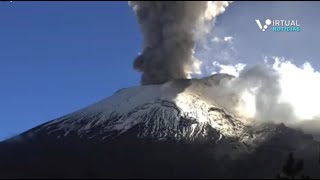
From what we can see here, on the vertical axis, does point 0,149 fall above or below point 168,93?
below

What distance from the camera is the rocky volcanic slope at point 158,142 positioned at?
131m

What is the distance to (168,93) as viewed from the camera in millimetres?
169625

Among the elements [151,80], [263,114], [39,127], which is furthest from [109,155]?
[263,114]

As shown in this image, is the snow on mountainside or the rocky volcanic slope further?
the snow on mountainside

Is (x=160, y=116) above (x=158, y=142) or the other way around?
above

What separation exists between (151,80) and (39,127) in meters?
35.2

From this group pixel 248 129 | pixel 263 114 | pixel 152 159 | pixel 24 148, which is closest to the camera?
pixel 152 159

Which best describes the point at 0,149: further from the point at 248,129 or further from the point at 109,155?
the point at 248,129

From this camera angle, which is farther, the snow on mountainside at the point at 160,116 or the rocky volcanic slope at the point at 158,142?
the snow on mountainside at the point at 160,116

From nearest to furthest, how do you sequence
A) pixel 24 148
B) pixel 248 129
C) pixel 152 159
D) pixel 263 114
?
pixel 152 159
pixel 24 148
pixel 248 129
pixel 263 114

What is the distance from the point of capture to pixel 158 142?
157 metres

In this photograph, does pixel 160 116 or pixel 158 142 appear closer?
pixel 158 142

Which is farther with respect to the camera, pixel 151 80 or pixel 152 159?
pixel 151 80

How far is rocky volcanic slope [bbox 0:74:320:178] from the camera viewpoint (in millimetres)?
130625
